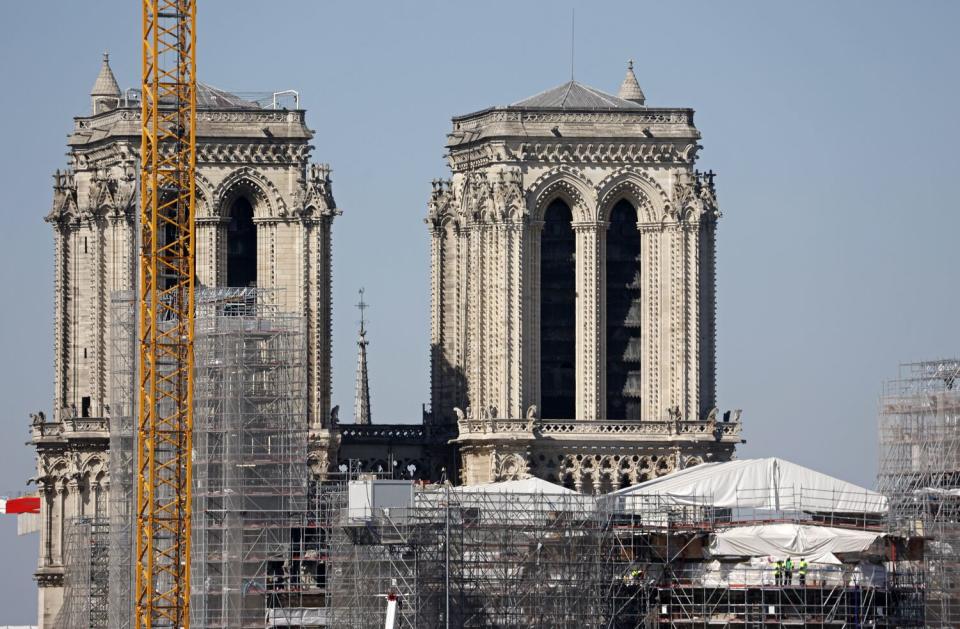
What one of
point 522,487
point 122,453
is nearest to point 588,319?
point 522,487

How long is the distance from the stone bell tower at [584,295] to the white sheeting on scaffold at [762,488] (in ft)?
20.3

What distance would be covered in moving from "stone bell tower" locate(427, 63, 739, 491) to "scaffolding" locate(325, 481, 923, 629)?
1682cm

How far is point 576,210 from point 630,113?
526 centimetres

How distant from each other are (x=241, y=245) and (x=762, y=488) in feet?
92.5

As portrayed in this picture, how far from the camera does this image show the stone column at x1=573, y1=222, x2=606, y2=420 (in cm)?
19400

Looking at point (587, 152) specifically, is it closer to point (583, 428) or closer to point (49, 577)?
point (583, 428)

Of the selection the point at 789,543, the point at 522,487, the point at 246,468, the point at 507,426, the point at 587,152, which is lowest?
the point at 789,543

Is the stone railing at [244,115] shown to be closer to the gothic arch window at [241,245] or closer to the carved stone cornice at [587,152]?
the gothic arch window at [241,245]

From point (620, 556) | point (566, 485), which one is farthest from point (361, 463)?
point (620, 556)

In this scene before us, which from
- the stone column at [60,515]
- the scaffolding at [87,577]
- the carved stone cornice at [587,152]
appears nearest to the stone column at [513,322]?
the carved stone cornice at [587,152]

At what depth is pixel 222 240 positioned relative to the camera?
193 metres

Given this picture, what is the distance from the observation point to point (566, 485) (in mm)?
193250

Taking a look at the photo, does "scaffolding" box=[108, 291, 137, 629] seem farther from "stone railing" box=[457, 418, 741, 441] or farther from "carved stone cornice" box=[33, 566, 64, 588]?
"stone railing" box=[457, 418, 741, 441]

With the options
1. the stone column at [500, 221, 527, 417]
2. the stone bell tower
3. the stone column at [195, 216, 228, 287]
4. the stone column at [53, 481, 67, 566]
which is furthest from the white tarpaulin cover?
the stone column at [53, 481, 67, 566]
